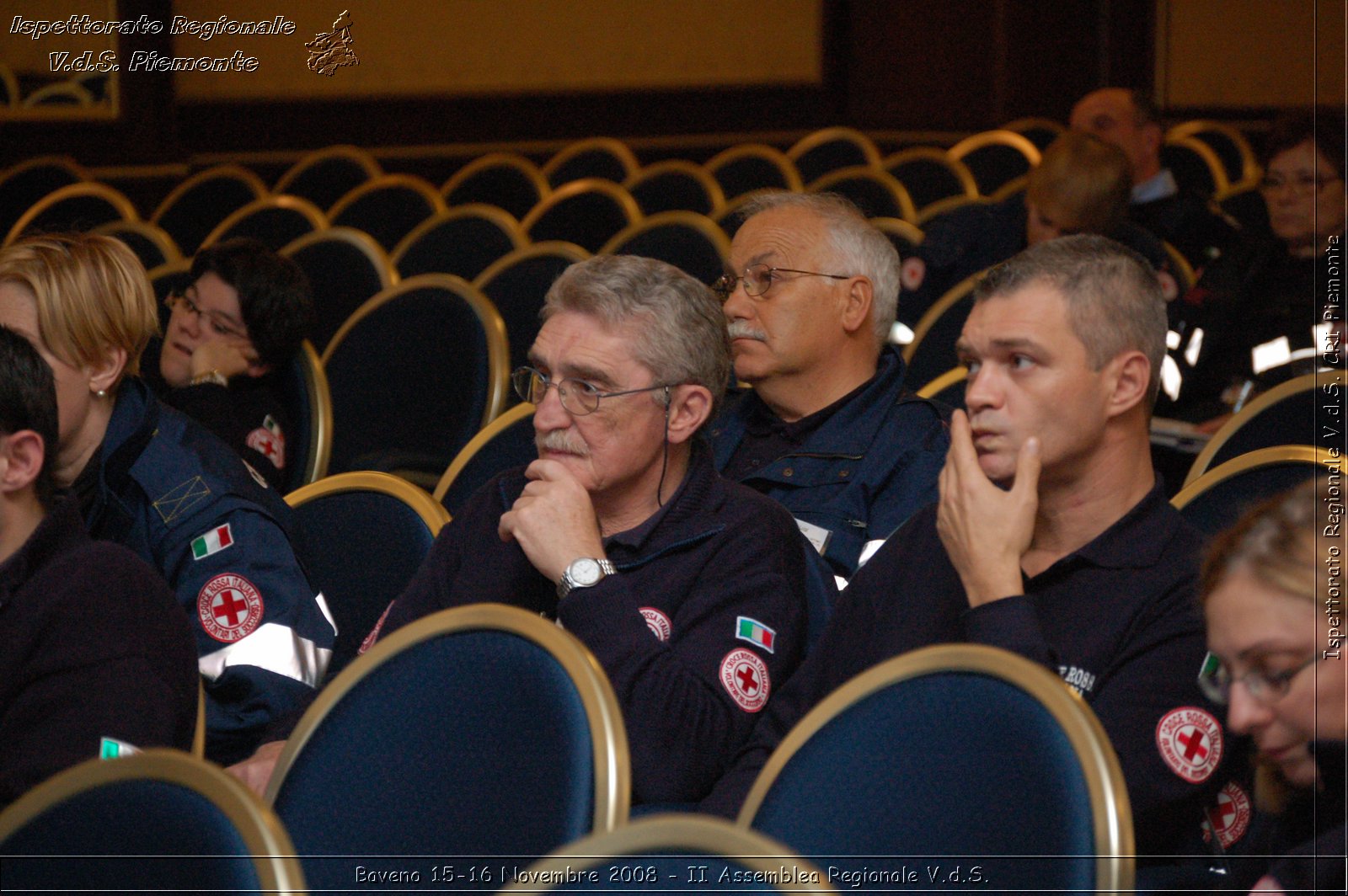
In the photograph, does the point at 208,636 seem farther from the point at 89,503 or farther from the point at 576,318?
the point at 576,318

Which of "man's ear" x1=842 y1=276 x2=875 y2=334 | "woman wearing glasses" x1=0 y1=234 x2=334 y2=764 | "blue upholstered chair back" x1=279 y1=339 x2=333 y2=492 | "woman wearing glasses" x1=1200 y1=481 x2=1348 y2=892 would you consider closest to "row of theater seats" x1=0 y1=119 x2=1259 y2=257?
"blue upholstered chair back" x1=279 y1=339 x2=333 y2=492

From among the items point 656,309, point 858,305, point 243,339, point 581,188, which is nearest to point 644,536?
→ point 656,309

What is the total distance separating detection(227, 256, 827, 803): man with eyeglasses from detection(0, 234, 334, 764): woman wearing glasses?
0.17m

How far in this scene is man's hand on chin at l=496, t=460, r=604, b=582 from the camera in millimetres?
1933

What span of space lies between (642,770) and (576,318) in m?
0.66

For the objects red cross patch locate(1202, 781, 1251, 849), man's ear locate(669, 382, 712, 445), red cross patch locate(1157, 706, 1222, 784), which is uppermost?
man's ear locate(669, 382, 712, 445)

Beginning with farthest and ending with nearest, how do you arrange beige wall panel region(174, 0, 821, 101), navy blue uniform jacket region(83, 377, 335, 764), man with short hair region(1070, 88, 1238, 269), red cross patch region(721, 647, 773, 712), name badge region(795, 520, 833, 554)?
beige wall panel region(174, 0, 821, 101) < man with short hair region(1070, 88, 1238, 269) < name badge region(795, 520, 833, 554) < navy blue uniform jacket region(83, 377, 335, 764) < red cross patch region(721, 647, 773, 712)

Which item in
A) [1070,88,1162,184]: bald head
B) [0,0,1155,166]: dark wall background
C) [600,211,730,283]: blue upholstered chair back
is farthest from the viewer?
[0,0,1155,166]: dark wall background

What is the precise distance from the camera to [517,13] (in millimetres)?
8500

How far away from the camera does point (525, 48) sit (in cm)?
865

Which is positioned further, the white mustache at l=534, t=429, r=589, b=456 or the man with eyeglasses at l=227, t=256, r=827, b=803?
the white mustache at l=534, t=429, r=589, b=456

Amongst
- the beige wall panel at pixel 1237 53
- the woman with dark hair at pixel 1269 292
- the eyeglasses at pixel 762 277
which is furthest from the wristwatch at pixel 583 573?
the beige wall panel at pixel 1237 53

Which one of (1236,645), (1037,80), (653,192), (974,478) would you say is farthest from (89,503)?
(1037,80)

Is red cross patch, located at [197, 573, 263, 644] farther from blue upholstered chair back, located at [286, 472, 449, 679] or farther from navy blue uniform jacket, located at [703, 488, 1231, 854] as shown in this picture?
navy blue uniform jacket, located at [703, 488, 1231, 854]
